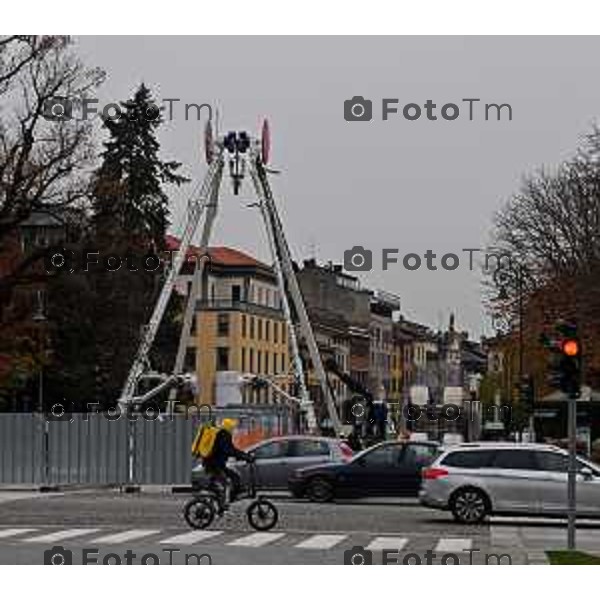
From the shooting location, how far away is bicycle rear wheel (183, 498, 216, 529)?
25.7 m

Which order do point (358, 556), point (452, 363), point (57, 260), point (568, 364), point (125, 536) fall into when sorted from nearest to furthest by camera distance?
point (358, 556), point (568, 364), point (125, 536), point (57, 260), point (452, 363)

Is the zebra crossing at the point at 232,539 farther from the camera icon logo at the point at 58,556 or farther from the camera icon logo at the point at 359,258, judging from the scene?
the camera icon logo at the point at 359,258

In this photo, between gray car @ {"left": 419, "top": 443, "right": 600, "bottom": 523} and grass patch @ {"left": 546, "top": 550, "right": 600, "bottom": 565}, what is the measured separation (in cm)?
699

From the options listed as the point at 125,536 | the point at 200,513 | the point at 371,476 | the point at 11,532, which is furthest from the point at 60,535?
the point at 371,476

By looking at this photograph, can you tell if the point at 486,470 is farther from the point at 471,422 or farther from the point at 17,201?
the point at 471,422

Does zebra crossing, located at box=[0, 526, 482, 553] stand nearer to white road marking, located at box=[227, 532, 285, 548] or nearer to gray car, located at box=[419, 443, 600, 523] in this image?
white road marking, located at box=[227, 532, 285, 548]

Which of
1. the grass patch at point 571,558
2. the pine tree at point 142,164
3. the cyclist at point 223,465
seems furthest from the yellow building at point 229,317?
the grass patch at point 571,558

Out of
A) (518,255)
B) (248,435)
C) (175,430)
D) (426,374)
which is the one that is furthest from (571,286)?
(426,374)

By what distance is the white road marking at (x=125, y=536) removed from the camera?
916 inches

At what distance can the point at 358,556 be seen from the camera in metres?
21.0

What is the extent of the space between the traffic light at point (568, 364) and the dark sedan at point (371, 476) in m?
13.2

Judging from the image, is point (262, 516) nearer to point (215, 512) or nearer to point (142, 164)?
point (215, 512)

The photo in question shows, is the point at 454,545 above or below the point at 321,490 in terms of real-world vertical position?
below

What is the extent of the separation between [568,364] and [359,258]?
9.64 metres
